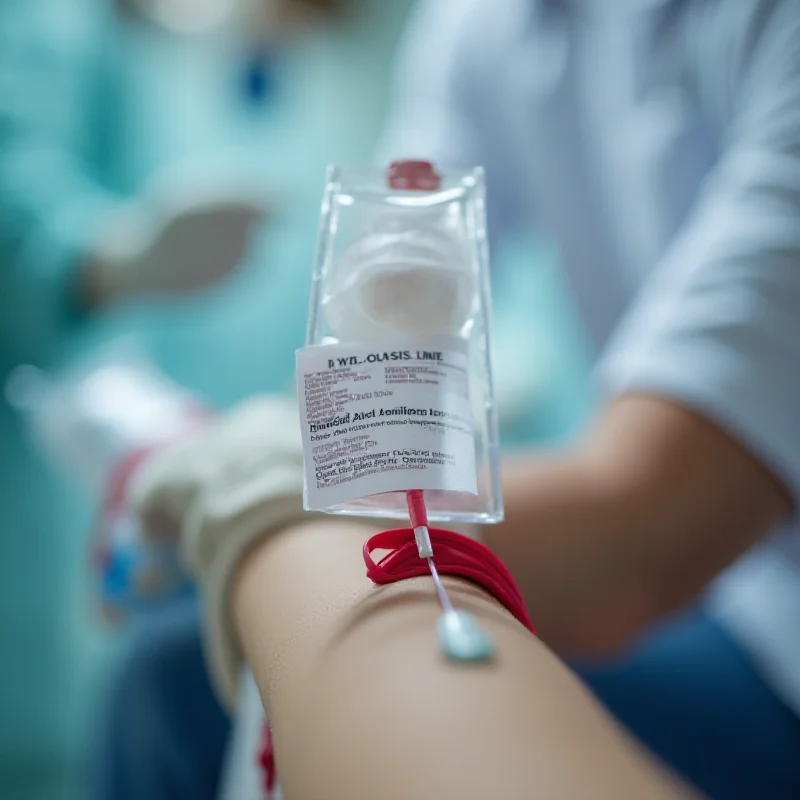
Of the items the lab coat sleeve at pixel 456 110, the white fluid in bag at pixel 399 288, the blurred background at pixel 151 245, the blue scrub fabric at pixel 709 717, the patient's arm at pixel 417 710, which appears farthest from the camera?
the blurred background at pixel 151 245

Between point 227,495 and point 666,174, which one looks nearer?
point 227,495

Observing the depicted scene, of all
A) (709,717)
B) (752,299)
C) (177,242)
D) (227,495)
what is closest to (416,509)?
(227,495)

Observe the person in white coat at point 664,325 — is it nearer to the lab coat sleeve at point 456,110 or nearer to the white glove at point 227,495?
the lab coat sleeve at point 456,110

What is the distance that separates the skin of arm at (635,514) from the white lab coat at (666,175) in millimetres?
15

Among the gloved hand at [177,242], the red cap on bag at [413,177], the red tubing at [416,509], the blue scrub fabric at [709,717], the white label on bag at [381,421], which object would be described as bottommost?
the blue scrub fabric at [709,717]

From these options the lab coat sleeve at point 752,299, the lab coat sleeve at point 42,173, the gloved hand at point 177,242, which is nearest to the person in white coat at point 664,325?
the lab coat sleeve at point 752,299

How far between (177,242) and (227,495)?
0.63 metres

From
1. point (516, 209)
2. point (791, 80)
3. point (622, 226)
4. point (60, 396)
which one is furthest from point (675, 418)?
point (60, 396)

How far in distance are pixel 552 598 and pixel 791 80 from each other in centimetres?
29

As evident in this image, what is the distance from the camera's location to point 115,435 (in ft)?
2.24

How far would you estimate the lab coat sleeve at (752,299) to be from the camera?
38 cm

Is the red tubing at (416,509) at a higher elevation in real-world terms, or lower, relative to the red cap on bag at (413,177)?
lower

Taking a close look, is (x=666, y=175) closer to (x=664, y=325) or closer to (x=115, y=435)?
(x=664, y=325)

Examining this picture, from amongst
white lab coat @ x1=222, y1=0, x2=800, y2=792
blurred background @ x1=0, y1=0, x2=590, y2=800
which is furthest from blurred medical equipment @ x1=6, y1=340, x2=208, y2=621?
white lab coat @ x1=222, y1=0, x2=800, y2=792
